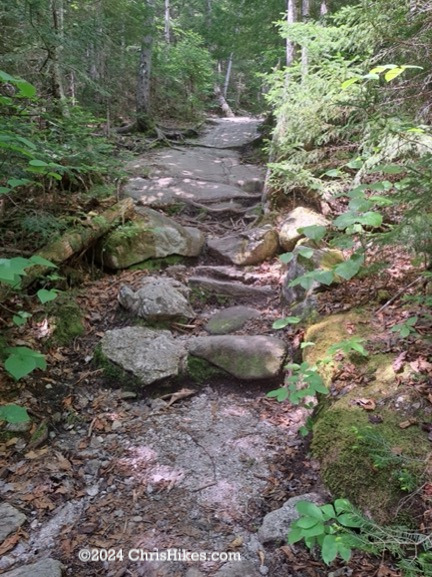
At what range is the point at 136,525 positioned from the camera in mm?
2637

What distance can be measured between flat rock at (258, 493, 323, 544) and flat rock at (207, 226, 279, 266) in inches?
161

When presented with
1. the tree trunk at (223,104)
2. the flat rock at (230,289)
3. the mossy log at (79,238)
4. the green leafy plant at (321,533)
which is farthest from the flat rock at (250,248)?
the tree trunk at (223,104)

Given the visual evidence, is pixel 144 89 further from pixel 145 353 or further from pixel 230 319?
pixel 145 353

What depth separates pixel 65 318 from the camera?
4.54 meters

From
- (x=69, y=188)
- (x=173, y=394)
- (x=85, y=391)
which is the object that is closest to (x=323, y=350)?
(x=173, y=394)

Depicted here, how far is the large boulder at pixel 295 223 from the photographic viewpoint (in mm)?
5957

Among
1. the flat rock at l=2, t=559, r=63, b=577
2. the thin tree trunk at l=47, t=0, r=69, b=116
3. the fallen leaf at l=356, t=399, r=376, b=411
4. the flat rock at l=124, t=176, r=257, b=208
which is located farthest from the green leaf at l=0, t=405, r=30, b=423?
the flat rock at l=124, t=176, r=257, b=208

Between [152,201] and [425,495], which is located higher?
[152,201]

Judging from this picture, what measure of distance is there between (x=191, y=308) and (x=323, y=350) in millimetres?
2107

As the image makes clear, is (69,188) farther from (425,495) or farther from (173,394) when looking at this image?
(425,495)

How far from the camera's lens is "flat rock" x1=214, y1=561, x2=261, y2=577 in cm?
226

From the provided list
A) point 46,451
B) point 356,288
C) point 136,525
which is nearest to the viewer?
point 136,525

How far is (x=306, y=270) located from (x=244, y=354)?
141 cm

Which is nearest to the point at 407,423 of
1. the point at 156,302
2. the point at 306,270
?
the point at 306,270
